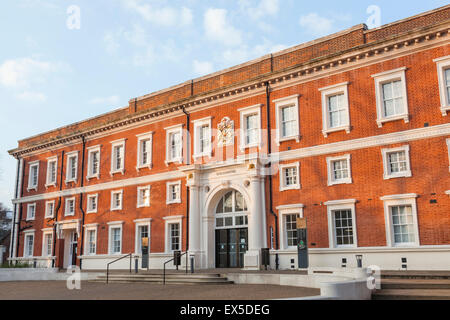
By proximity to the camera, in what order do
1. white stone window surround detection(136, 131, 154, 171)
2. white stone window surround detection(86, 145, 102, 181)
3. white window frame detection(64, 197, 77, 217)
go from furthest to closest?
1. white window frame detection(64, 197, 77, 217)
2. white stone window surround detection(86, 145, 102, 181)
3. white stone window surround detection(136, 131, 154, 171)

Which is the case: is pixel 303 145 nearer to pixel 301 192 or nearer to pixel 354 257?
pixel 301 192

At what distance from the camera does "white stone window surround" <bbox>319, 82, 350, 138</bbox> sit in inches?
778

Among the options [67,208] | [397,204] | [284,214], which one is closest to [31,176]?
[67,208]

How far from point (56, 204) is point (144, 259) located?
11507 mm

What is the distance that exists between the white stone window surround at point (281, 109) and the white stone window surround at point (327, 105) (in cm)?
130

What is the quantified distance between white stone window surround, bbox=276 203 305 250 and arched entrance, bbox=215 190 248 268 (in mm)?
2266

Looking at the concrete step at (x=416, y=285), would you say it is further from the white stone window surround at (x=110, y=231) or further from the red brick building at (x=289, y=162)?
the white stone window surround at (x=110, y=231)

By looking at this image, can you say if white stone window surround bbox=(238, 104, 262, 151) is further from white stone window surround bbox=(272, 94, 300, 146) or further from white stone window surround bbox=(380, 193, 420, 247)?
white stone window surround bbox=(380, 193, 420, 247)

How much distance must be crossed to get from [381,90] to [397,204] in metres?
4.82

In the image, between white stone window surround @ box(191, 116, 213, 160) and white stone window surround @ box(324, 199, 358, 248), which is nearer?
white stone window surround @ box(324, 199, 358, 248)

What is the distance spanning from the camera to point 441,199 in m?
16.9

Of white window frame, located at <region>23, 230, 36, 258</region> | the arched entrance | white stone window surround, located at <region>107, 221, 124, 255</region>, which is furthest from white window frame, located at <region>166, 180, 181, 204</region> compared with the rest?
white window frame, located at <region>23, 230, 36, 258</region>

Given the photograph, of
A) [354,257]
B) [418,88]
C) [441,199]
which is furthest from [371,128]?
[354,257]

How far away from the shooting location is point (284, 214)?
2100 centimetres
